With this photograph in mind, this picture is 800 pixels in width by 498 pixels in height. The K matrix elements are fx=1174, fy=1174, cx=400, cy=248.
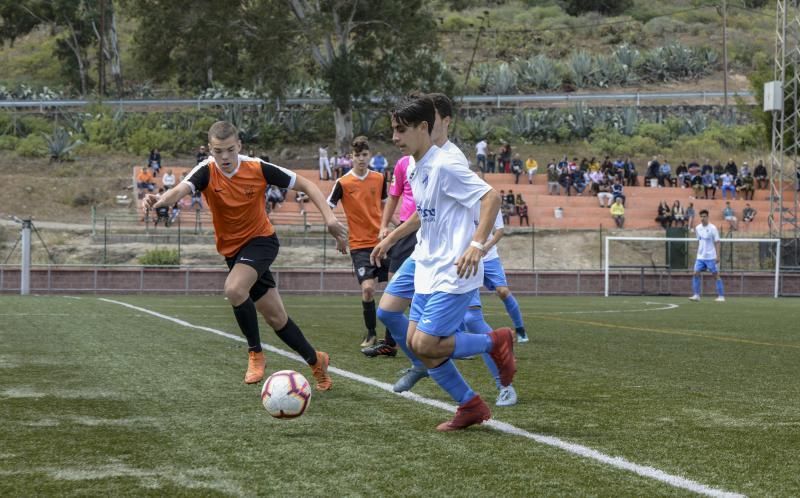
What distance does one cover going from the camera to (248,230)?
8.46m

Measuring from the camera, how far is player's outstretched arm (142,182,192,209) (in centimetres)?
756

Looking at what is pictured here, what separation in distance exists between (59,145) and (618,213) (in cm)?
2486

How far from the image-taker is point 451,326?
6293 mm

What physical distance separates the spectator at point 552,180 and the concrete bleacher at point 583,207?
0.27m

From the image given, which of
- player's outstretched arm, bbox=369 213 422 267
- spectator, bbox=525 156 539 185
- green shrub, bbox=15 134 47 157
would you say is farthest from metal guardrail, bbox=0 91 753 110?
player's outstretched arm, bbox=369 213 422 267

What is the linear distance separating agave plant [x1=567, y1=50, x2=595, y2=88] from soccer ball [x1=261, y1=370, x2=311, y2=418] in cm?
6046

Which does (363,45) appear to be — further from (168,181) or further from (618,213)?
(618,213)

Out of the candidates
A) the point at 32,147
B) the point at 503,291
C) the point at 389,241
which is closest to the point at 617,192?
the point at 32,147

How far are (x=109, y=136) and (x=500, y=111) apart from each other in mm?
19181

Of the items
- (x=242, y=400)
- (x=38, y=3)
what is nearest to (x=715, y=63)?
(x=38, y=3)

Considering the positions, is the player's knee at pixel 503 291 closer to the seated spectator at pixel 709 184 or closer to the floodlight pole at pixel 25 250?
the floodlight pole at pixel 25 250

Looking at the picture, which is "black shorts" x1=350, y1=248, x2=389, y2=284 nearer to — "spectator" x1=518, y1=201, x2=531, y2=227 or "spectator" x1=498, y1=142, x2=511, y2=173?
"spectator" x1=518, y1=201, x2=531, y2=227

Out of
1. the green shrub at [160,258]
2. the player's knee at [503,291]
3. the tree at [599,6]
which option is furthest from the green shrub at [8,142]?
the tree at [599,6]

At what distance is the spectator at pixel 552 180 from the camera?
45.2 meters
